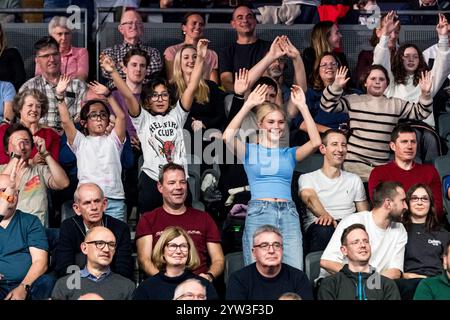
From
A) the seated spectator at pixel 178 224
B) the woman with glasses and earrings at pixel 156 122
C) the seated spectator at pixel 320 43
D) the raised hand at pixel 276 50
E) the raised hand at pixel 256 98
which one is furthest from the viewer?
the seated spectator at pixel 320 43

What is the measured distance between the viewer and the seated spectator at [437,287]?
34.4 feet

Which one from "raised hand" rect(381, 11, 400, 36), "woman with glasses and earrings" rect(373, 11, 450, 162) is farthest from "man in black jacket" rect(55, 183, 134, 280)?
"raised hand" rect(381, 11, 400, 36)

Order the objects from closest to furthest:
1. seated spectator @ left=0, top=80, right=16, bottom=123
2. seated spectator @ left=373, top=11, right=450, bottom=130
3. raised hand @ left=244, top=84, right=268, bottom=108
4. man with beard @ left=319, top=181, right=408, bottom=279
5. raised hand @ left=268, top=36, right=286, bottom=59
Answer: man with beard @ left=319, top=181, right=408, bottom=279 → raised hand @ left=244, top=84, right=268, bottom=108 → raised hand @ left=268, top=36, right=286, bottom=59 → seated spectator @ left=0, top=80, right=16, bottom=123 → seated spectator @ left=373, top=11, right=450, bottom=130

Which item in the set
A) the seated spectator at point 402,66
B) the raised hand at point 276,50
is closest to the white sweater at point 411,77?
the seated spectator at point 402,66

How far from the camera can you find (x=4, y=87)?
12.9 m

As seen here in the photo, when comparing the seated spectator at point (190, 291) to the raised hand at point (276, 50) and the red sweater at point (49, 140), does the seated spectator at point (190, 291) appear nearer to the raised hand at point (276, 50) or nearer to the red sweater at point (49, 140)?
the red sweater at point (49, 140)

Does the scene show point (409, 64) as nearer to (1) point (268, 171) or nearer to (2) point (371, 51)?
(2) point (371, 51)

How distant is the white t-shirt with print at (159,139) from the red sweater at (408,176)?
1.55 m

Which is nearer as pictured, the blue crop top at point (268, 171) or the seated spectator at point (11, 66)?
the blue crop top at point (268, 171)

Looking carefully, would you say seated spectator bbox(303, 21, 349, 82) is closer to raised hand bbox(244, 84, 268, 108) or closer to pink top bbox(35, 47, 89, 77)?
pink top bbox(35, 47, 89, 77)

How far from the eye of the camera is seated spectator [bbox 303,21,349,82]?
44.7 feet

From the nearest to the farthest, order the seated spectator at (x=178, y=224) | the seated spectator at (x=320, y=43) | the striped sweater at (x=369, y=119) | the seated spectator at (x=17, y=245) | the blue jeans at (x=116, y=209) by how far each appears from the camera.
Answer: the seated spectator at (x=17, y=245) < the seated spectator at (x=178, y=224) < the blue jeans at (x=116, y=209) < the striped sweater at (x=369, y=119) < the seated spectator at (x=320, y=43)

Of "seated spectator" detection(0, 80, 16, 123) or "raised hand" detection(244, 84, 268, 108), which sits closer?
"raised hand" detection(244, 84, 268, 108)

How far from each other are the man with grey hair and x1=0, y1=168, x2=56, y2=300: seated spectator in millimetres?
1389
